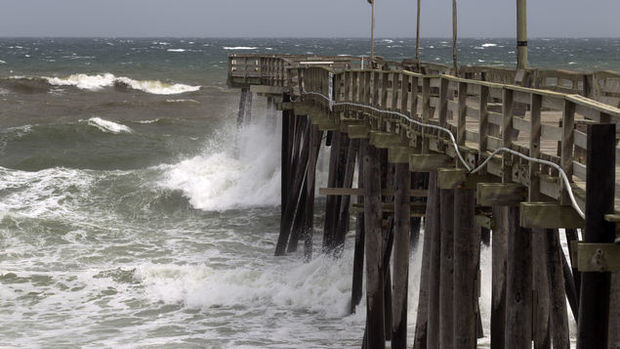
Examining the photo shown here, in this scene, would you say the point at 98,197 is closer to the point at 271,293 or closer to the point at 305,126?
the point at 305,126

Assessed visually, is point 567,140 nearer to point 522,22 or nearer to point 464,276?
point 464,276

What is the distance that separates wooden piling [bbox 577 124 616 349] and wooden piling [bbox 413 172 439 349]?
14.0ft

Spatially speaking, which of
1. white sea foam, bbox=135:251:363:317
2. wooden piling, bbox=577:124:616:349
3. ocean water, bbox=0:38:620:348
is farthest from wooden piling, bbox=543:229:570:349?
white sea foam, bbox=135:251:363:317

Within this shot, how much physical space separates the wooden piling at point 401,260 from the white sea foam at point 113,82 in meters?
59.3

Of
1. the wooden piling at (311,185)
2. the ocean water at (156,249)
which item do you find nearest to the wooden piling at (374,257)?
the ocean water at (156,249)

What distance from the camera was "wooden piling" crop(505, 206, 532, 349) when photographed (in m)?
8.28

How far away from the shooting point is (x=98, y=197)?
1179 inches

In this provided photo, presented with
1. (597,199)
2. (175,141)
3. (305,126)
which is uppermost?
(597,199)

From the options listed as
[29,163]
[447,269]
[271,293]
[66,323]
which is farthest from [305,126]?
[29,163]

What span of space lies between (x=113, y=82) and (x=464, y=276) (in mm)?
70781

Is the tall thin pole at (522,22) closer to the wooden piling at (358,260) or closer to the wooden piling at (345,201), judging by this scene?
the wooden piling at (358,260)

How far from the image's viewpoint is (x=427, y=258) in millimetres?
11203

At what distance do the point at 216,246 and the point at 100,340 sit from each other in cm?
775

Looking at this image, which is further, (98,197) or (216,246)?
(98,197)
